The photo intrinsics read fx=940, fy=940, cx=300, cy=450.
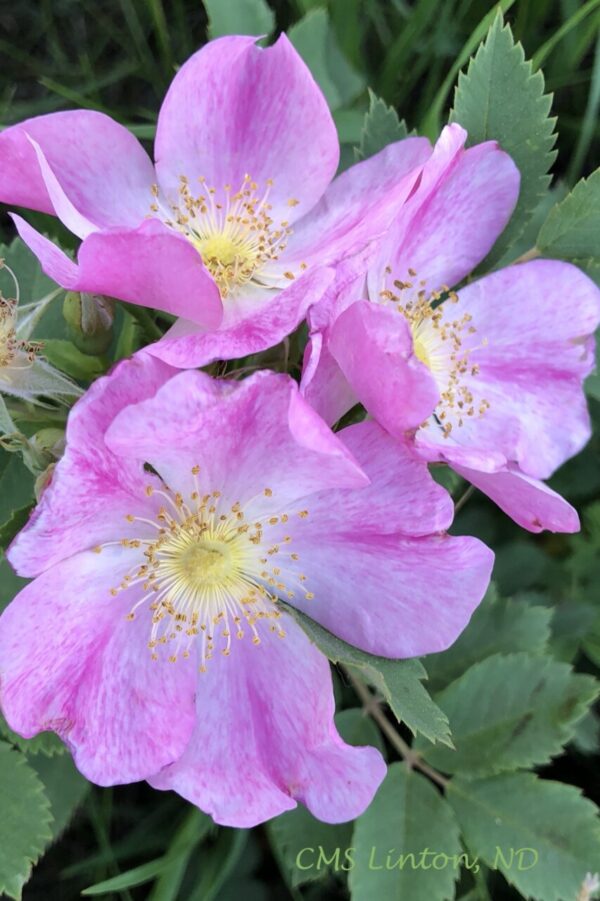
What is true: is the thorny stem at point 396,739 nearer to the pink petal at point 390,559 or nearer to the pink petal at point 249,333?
the pink petal at point 390,559

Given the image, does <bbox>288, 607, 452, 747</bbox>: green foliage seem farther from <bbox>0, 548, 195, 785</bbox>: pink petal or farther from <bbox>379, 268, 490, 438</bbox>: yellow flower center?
<bbox>379, 268, 490, 438</bbox>: yellow flower center

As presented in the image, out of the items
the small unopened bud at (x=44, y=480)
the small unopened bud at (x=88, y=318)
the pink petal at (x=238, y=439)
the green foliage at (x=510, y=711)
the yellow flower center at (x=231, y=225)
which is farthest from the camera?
the green foliage at (x=510, y=711)

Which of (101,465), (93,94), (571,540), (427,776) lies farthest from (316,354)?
(93,94)

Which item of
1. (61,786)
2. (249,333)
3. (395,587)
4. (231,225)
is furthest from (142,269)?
(61,786)

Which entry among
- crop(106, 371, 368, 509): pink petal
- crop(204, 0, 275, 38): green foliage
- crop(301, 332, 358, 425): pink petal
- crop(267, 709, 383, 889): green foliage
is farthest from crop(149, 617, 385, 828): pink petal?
crop(204, 0, 275, 38): green foliage

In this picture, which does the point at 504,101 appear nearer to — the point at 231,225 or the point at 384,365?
the point at 231,225

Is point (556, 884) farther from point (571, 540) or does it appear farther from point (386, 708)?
point (571, 540)

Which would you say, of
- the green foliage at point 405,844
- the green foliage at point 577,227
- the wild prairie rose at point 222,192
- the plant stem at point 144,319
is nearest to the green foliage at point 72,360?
the plant stem at point 144,319
